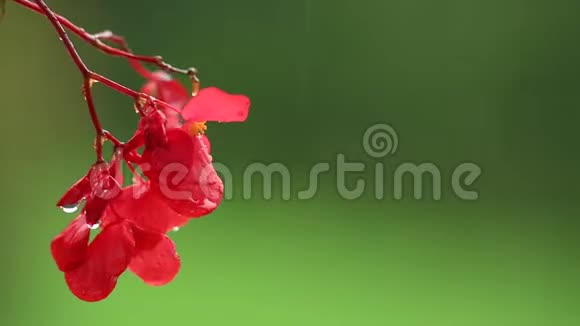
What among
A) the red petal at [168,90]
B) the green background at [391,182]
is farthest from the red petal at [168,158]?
the green background at [391,182]

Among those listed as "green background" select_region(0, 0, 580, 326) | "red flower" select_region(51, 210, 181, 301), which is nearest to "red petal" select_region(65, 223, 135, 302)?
"red flower" select_region(51, 210, 181, 301)

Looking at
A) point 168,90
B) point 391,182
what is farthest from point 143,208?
point 391,182

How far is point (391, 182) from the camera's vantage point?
112 cm

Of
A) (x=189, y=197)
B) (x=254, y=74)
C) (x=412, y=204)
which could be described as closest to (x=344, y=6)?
(x=254, y=74)

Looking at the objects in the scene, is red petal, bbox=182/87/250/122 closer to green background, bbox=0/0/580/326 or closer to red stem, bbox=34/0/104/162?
red stem, bbox=34/0/104/162

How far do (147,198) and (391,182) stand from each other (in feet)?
2.53

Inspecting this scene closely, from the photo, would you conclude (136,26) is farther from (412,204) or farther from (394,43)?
(412,204)

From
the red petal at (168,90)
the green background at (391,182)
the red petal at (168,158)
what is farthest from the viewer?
the green background at (391,182)

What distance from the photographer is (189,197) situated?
37cm

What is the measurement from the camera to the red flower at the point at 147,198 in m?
0.37

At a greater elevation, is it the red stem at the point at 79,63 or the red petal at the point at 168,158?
the red stem at the point at 79,63

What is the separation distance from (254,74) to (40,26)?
0.37m

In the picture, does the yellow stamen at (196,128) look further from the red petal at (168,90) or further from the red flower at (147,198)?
the red petal at (168,90)

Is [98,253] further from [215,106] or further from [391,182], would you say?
[391,182]
